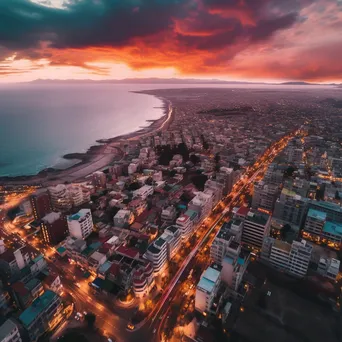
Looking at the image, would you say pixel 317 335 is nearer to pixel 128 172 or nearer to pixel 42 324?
pixel 42 324

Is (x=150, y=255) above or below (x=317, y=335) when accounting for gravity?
above

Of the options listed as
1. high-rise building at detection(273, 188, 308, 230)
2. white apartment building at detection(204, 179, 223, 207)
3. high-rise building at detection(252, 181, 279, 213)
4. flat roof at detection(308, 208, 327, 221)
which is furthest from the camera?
white apartment building at detection(204, 179, 223, 207)

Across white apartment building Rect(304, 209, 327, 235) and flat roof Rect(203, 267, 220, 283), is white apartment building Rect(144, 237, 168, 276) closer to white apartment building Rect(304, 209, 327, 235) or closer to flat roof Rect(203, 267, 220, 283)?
flat roof Rect(203, 267, 220, 283)

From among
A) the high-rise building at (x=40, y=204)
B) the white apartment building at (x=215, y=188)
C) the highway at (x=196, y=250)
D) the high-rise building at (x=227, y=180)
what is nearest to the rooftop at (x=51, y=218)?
the high-rise building at (x=40, y=204)

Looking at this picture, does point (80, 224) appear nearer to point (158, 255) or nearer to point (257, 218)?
point (158, 255)

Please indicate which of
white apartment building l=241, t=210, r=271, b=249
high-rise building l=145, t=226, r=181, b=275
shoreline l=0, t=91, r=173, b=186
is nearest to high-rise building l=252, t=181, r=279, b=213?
white apartment building l=241, t=210, r=271, b=249

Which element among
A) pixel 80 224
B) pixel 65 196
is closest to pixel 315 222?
pixel 80 224

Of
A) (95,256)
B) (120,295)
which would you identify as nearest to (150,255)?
(120,295)
